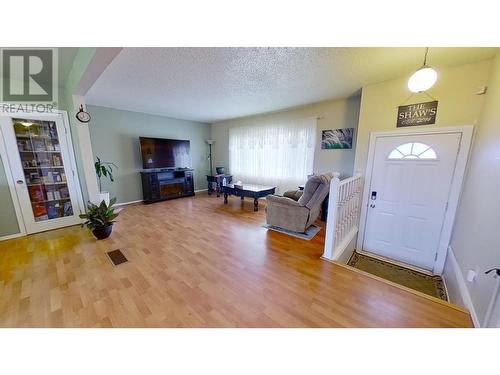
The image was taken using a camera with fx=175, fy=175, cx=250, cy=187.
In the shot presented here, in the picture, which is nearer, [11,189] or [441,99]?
[441,99]

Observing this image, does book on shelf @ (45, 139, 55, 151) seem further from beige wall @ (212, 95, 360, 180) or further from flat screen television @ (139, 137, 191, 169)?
beige wall @ (212, 95, 360, 180)

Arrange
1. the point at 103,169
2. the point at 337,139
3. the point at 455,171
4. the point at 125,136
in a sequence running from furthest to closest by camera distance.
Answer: the point at 125,136 < the point at 103,169 < the point at 337,139 < the point at 455,171

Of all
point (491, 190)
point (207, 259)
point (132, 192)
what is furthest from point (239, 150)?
point (491, 190)

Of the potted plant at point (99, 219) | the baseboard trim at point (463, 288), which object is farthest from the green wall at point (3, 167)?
the baseboard trim at point (463, 288)

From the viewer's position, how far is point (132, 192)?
15.8ft

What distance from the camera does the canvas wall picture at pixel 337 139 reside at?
3.56 metres

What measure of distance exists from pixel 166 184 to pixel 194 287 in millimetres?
3953

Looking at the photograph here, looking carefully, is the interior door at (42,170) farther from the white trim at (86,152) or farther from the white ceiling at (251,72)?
the white ceiling at (251,72)

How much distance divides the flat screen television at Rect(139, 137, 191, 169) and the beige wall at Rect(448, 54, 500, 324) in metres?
5.75

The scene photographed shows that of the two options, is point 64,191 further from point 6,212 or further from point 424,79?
point 424,79

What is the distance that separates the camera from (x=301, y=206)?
2.77 m

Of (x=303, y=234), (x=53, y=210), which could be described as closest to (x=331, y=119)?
(x=303, y=234)

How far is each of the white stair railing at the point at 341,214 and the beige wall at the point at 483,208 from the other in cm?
110

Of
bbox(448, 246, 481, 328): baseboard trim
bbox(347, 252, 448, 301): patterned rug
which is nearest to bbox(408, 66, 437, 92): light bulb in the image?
bbox(448, 246, 481, 328): baseboard trim
